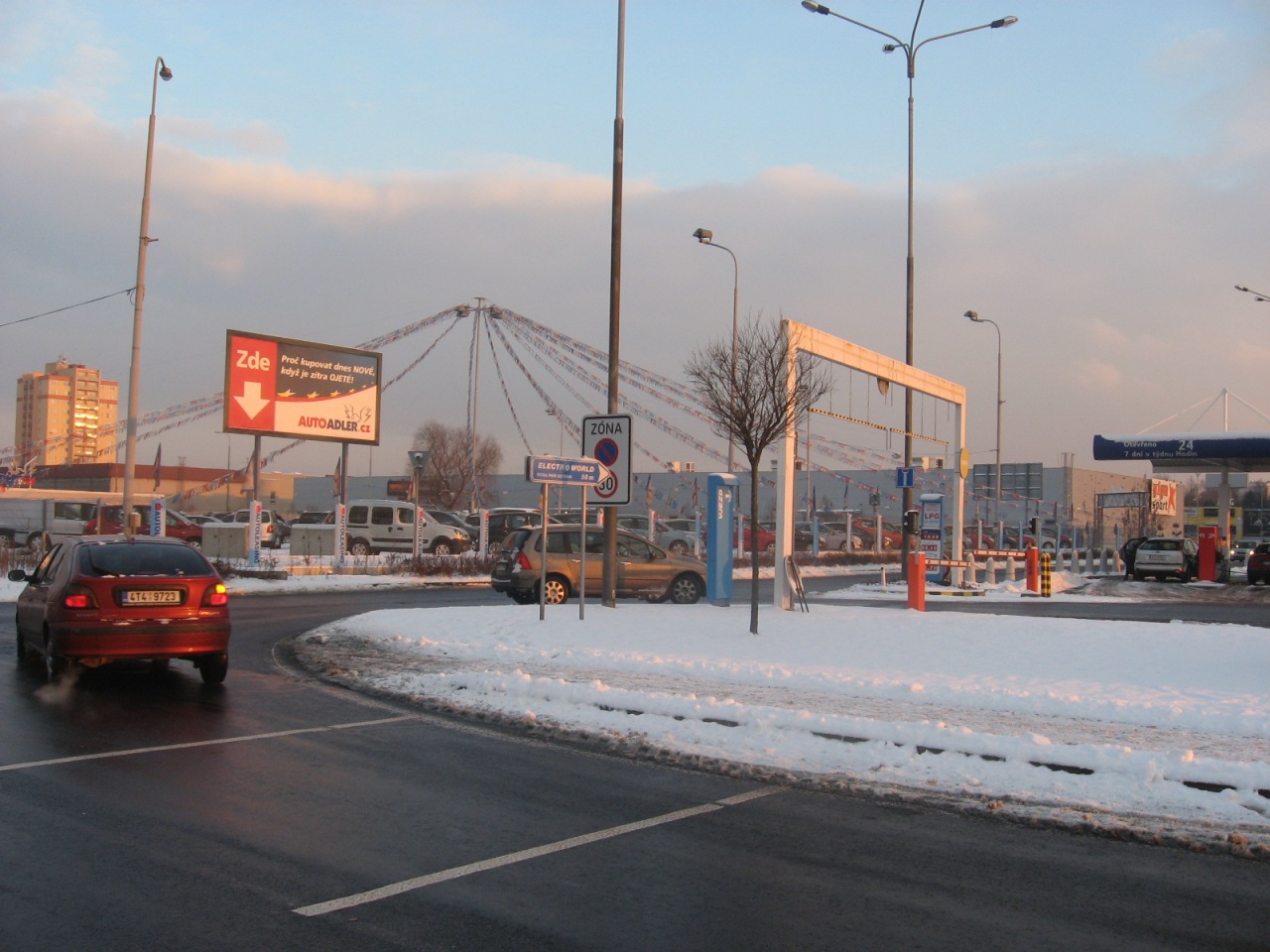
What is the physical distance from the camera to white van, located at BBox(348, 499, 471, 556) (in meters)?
40.0

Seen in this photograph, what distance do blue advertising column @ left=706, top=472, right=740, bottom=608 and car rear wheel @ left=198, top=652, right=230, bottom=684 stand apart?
10.2 m

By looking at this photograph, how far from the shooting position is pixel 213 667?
37.1 ft

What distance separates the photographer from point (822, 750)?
8.16 metres

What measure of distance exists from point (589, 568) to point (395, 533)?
2011 cm

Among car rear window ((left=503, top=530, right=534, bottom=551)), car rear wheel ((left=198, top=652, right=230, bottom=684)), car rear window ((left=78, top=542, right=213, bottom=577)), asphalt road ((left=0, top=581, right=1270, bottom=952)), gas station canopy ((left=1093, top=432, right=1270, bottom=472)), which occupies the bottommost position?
asphalt road ((left=0, top=581, right=1270, bottom=952))

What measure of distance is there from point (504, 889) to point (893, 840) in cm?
224

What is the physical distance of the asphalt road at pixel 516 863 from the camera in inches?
179

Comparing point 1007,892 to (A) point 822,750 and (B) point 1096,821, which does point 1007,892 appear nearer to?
(B) point 1096,821

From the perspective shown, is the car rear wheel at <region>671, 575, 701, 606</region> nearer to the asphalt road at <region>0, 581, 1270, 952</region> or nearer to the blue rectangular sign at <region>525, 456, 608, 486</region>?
the blue rectangular sign at <region>525, 456, 608, 486</region>

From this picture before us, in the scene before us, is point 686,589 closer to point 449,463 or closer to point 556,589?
point 556,589

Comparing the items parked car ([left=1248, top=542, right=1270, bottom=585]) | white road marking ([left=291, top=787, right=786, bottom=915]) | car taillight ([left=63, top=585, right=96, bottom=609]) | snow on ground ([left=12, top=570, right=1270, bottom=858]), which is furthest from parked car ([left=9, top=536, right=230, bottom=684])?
parked car ([left=1248, top=542, right=1270, bottom=585])

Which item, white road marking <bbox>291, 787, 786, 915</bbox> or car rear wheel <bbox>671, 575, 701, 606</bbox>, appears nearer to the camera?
white road marking <bbox>291, 787, 786, 915</bbox>

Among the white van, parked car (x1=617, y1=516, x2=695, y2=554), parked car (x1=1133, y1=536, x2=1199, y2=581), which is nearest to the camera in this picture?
parked car (x1=1133, y1=536, x2=1199, y2=581)

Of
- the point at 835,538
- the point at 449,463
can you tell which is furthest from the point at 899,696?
the point at 449,463
